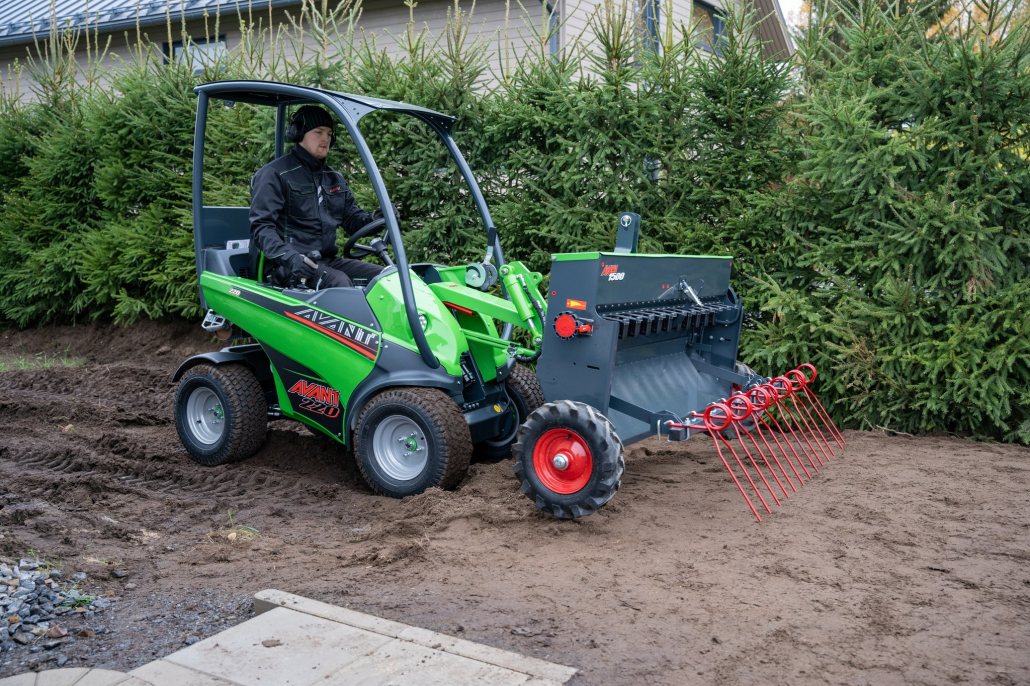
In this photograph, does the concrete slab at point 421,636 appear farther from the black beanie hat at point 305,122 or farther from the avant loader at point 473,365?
the black beanie hat at point 305,122

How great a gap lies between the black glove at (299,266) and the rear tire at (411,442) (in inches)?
35.4

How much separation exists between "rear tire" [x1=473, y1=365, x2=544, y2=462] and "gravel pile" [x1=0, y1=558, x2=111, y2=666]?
8.12 ft

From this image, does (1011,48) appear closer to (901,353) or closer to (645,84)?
(901,353)

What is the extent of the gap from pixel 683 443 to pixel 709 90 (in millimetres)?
2862

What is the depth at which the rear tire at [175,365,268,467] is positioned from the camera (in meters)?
5.44

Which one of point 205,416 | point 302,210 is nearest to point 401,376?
point 302,210

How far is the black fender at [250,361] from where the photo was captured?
18.3ft

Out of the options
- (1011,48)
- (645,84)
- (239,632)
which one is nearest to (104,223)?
(645,84)

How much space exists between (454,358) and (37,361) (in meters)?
7.48

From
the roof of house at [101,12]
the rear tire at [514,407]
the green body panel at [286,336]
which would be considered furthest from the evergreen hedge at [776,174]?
the roof of house at [101,12]

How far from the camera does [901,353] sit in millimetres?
5770

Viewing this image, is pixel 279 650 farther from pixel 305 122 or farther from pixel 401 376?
pixel 305 122

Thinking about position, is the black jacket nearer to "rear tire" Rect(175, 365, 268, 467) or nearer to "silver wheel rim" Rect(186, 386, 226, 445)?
"rear tire" Rect(175, 365, 268, 467)

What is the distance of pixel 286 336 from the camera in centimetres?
520
